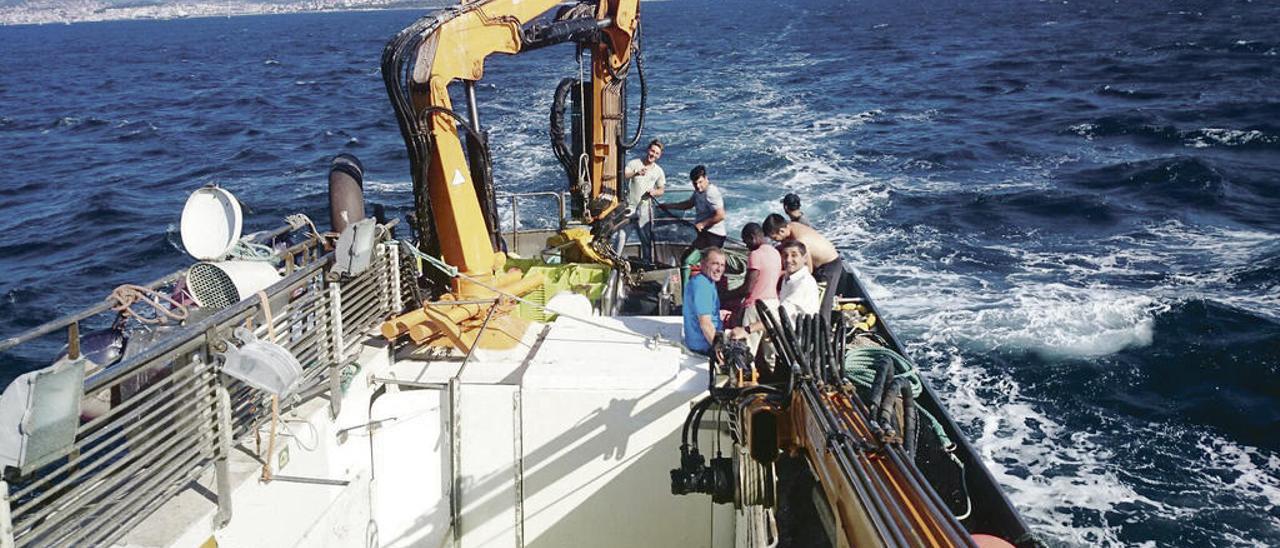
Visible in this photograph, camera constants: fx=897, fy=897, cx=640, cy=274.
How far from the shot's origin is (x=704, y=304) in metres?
7.09

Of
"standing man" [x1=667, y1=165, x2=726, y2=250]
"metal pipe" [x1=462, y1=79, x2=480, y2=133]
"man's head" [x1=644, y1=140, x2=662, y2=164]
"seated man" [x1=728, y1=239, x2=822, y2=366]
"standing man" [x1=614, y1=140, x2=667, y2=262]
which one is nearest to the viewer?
"seated man" [x1=728, y1=239, x2=822, y2=366]

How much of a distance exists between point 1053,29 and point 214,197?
230ft

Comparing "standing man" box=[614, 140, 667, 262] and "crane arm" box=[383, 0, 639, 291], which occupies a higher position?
"crane arm" box=[383, 0, 639, 291]

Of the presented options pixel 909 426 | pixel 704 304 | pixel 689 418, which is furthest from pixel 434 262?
pixel 909 426

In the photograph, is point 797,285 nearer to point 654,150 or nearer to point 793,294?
point 793,294

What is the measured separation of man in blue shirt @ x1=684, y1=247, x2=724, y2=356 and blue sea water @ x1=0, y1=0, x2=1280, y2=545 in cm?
495

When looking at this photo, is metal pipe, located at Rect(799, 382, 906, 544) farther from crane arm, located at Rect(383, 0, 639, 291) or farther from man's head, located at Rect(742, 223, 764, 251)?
crane arm, located at Rect(383, 0, 639, 291)

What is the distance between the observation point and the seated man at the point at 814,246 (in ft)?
27.3

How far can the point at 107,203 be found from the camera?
25109mm

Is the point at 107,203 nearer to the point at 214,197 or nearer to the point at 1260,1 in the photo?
the point at 214,197

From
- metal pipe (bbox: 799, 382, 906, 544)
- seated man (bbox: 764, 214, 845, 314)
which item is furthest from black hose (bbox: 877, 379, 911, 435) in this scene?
seated man (bbox: 764, 214, 845, 314)

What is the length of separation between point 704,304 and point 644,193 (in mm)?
5289

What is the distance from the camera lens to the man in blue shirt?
706 cm

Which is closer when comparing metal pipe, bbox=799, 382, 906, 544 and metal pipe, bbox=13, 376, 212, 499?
metal pipe, bbox=799, 382, 906, 544
